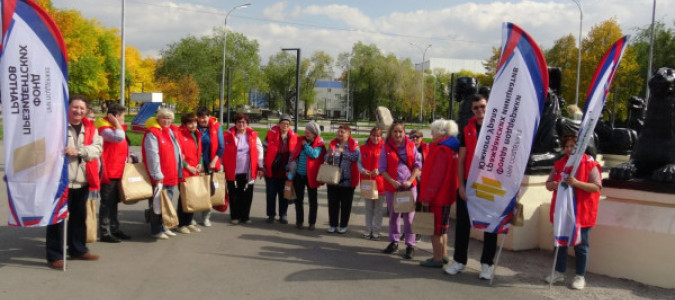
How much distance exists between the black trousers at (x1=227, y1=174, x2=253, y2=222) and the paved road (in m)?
0.88

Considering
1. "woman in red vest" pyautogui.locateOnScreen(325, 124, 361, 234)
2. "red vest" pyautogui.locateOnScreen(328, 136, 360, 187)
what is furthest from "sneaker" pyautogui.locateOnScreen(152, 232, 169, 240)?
"red vest" pyautogui.locateOnScreen(328, 136, 360, 187)

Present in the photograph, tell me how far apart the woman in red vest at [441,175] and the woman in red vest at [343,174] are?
1.85 metres

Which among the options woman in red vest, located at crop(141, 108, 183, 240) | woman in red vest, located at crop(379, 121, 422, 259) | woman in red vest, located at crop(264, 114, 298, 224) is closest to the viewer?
woman in red vest, located at crop(379, 121, 422, 259)

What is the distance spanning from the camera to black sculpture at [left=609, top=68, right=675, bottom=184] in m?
5.64

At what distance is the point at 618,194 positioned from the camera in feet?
18.7

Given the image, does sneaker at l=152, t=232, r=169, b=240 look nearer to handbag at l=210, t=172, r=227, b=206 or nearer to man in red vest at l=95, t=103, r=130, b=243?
man in red vest at l=95, t=103, r=130, b=243

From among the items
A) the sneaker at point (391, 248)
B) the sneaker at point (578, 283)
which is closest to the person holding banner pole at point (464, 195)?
the sneaker at point (578, 283)

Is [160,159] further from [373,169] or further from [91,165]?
[373,169]

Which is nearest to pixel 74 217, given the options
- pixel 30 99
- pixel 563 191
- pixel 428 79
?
pixel 30 99

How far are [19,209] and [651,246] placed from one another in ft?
20.2

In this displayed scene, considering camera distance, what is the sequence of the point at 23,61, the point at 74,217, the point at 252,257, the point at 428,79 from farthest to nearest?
the point at 428,79, the point at 252,257, the point at 74,217, the point at 23,61

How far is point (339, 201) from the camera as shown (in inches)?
297

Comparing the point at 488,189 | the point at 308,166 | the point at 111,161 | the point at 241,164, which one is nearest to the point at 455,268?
the point at 488,189

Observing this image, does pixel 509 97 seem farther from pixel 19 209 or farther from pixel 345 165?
pixel 19 209
